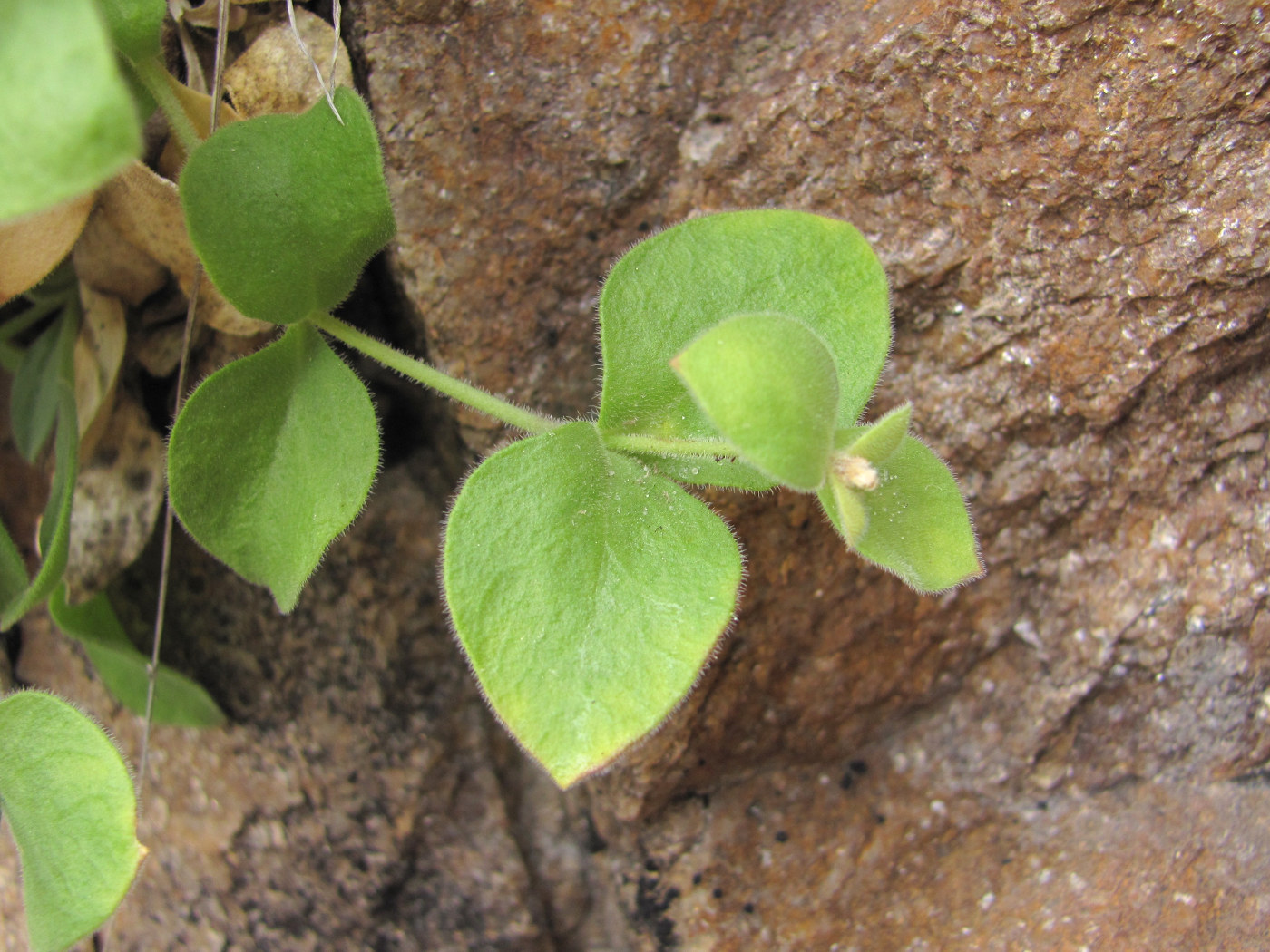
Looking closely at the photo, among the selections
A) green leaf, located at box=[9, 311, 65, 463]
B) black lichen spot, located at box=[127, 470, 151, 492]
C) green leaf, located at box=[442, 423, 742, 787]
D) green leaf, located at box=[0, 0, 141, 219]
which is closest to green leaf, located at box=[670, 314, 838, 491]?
green leaf, located at box=[442, 423, 742, 787]

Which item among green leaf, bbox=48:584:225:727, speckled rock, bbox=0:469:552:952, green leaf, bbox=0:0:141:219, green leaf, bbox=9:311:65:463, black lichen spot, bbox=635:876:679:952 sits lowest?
black lichen spot, bbox=635:876:679:952

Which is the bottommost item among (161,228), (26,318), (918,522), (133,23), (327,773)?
(327,773)

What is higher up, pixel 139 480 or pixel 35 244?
pixel 35 244

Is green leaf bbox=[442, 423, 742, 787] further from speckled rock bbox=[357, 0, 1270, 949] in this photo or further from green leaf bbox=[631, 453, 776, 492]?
speckled rock bbox=[357, 0, 1270, 949]

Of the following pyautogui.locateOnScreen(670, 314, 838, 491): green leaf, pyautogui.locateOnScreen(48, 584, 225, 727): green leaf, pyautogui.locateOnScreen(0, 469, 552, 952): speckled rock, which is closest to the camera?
pyautogui.locateOnScreen(670, 314, 838, 491): green leaf

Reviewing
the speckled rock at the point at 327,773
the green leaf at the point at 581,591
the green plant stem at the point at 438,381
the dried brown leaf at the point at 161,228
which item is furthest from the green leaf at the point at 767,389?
the speckled rock at the point at 327,773

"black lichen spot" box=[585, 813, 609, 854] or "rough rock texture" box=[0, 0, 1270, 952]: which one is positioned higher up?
"rough rock texture" box=[0, 0, 1270, 952]

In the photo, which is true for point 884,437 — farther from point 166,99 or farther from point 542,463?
point 166,99

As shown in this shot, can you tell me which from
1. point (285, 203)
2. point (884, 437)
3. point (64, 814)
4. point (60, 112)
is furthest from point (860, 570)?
point (60, 112)
